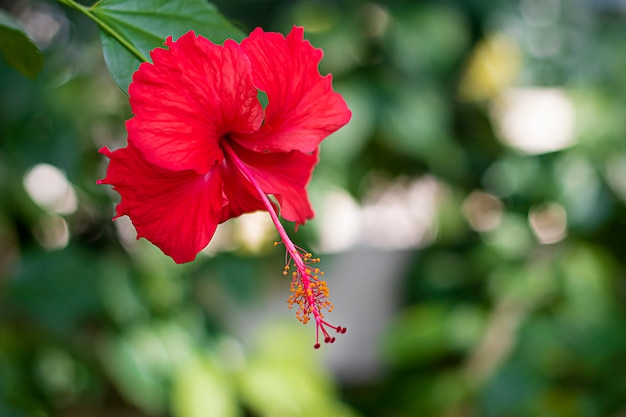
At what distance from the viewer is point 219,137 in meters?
0.45

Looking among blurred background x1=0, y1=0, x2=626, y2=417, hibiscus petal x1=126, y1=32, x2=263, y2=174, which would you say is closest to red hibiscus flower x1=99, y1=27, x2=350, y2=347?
hibiscus petal x1=126, y1=32, x2=263, y2=174

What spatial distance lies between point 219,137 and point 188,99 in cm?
4

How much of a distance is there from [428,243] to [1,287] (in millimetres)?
960

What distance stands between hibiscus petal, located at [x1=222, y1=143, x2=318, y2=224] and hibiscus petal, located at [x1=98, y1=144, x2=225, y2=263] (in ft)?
0.09

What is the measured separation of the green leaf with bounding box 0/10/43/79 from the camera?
485 millimetres

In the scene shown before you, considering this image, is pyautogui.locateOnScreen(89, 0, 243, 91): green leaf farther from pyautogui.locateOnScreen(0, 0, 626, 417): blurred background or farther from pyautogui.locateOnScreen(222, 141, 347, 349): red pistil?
pyautogui.locateOnScreen(0, 0, 626, 417): blurred background

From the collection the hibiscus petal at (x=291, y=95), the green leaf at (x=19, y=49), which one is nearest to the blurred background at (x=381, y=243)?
the green leaf at (x=19, y=49)

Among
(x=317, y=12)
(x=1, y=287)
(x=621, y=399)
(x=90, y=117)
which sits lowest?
(x=621, y=399)

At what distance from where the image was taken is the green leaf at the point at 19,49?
0.48 m

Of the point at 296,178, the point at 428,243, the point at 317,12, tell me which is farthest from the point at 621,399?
the point at 296,178

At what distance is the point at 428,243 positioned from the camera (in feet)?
6.39

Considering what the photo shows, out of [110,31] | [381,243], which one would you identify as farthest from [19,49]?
[381,243]

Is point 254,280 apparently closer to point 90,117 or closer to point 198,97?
point 90,117

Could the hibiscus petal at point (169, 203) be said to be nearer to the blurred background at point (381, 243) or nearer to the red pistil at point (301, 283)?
the red pistil at point (301, 283)
